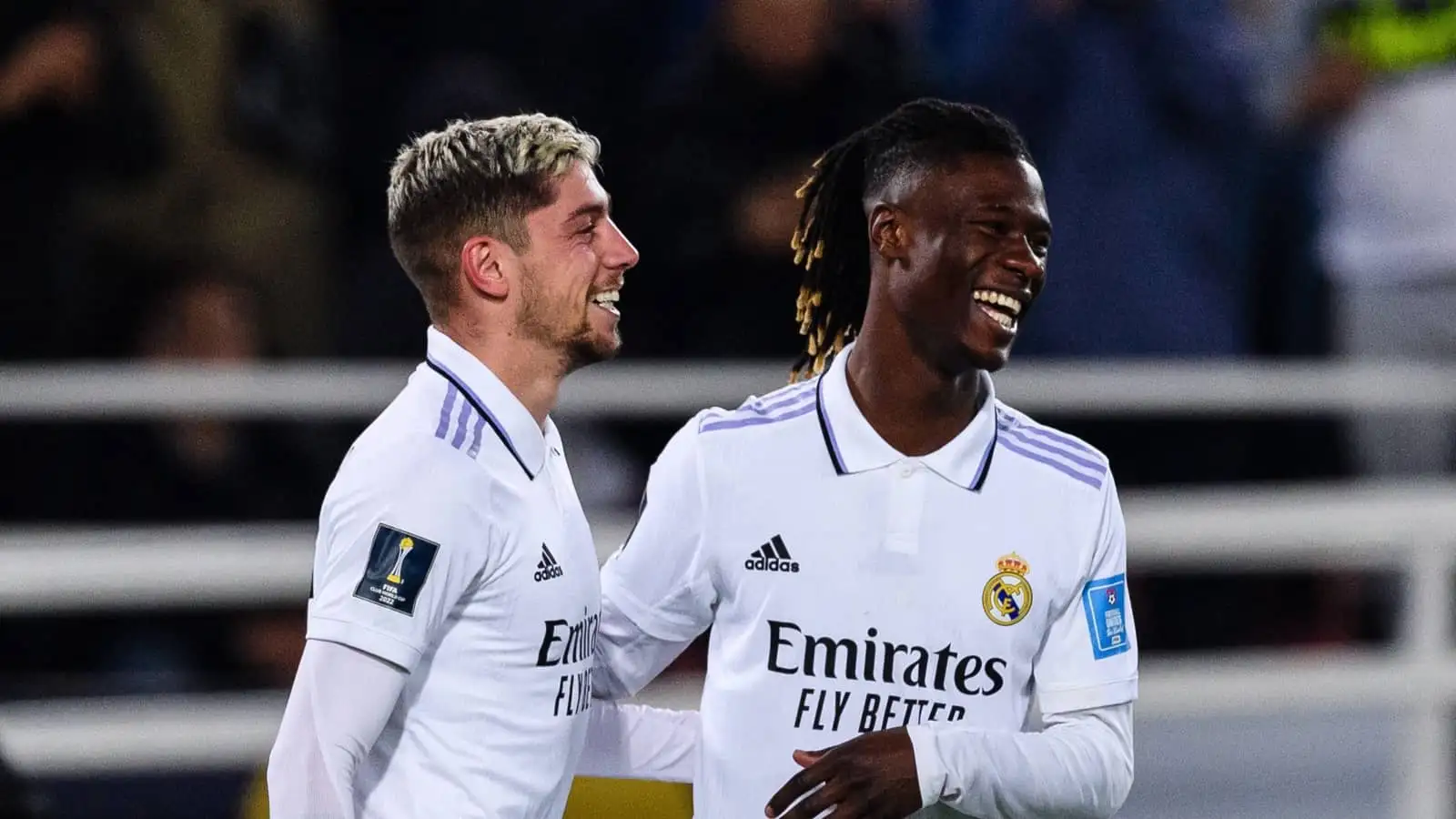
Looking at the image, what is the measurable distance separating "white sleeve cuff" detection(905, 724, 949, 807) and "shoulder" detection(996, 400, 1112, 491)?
0.43m

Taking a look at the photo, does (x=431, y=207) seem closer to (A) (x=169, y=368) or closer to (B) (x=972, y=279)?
(B) (x=972, y=279)

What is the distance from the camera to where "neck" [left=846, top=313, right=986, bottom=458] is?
2.90 m

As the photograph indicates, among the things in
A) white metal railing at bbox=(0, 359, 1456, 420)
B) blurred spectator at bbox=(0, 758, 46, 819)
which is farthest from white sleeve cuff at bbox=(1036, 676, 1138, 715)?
white metal railing at bbox=(0, 359, 1456, 420)

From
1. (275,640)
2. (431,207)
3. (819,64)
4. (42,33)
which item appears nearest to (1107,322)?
(819,64)

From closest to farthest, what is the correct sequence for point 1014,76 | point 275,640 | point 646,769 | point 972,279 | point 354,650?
1. point 354,650
2. point 972,279
3. point 646,769
4. point 275,640
5. point 1014,76

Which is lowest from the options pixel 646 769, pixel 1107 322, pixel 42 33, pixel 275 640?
pixel 646 769

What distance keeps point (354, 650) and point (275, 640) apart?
2.78 m

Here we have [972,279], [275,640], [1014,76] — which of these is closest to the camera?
[972,279]

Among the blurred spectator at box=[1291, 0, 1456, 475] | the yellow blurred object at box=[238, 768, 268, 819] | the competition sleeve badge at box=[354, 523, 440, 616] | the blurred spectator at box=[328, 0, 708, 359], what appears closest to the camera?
the competition sleeve badge at box=[354, 523, 440, 616]

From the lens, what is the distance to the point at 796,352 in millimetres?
5480

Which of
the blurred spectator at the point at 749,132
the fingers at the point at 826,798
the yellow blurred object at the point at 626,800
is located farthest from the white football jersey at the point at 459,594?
the blurred spectator at the point at 749,132

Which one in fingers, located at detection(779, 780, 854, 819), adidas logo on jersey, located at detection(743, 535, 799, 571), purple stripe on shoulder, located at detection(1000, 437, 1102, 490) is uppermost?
purple stripe on shoulder, located at detection(1000, 437, 1102, 490)

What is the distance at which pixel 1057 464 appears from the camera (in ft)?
9.59

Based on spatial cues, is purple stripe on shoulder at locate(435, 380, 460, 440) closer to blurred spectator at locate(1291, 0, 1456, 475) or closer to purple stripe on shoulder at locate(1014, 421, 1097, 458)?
purple stripe on shoulder at locate(1014, 421, 1097, 458)
